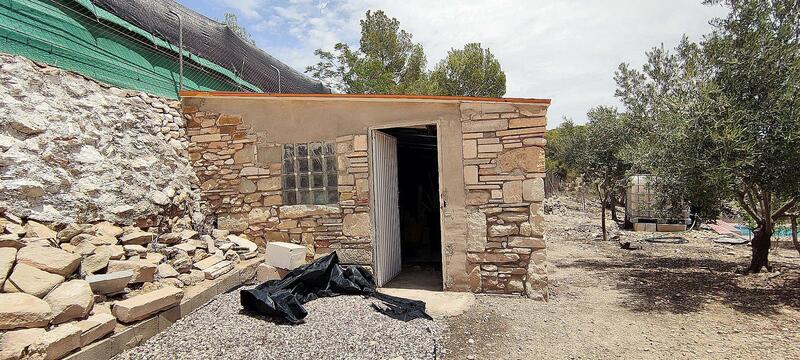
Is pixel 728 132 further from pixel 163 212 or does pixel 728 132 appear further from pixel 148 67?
pixel 148 67

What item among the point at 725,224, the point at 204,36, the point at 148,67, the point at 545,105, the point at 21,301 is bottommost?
the point at 725,224

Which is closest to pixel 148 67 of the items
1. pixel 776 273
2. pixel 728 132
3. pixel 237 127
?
pixel 237 127

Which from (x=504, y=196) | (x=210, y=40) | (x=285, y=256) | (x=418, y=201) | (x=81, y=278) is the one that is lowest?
(x=285, y=256)

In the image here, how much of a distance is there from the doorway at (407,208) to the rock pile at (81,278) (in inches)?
91.7

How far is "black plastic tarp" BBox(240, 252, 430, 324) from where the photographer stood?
4133 mm

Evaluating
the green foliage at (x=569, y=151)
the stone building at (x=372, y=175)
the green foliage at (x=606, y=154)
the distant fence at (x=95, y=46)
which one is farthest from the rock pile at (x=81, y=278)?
the green foliage at (x=569, y=151)

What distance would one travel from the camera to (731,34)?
5824mm

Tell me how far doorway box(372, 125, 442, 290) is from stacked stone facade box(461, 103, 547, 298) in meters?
0.80

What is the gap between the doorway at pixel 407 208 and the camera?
241 inches

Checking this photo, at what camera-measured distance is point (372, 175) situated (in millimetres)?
5891

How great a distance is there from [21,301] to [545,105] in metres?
5.49

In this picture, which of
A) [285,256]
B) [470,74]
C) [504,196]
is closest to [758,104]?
[504,196]

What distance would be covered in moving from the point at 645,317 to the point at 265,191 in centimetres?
539

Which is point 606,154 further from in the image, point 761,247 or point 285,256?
point 285,256
